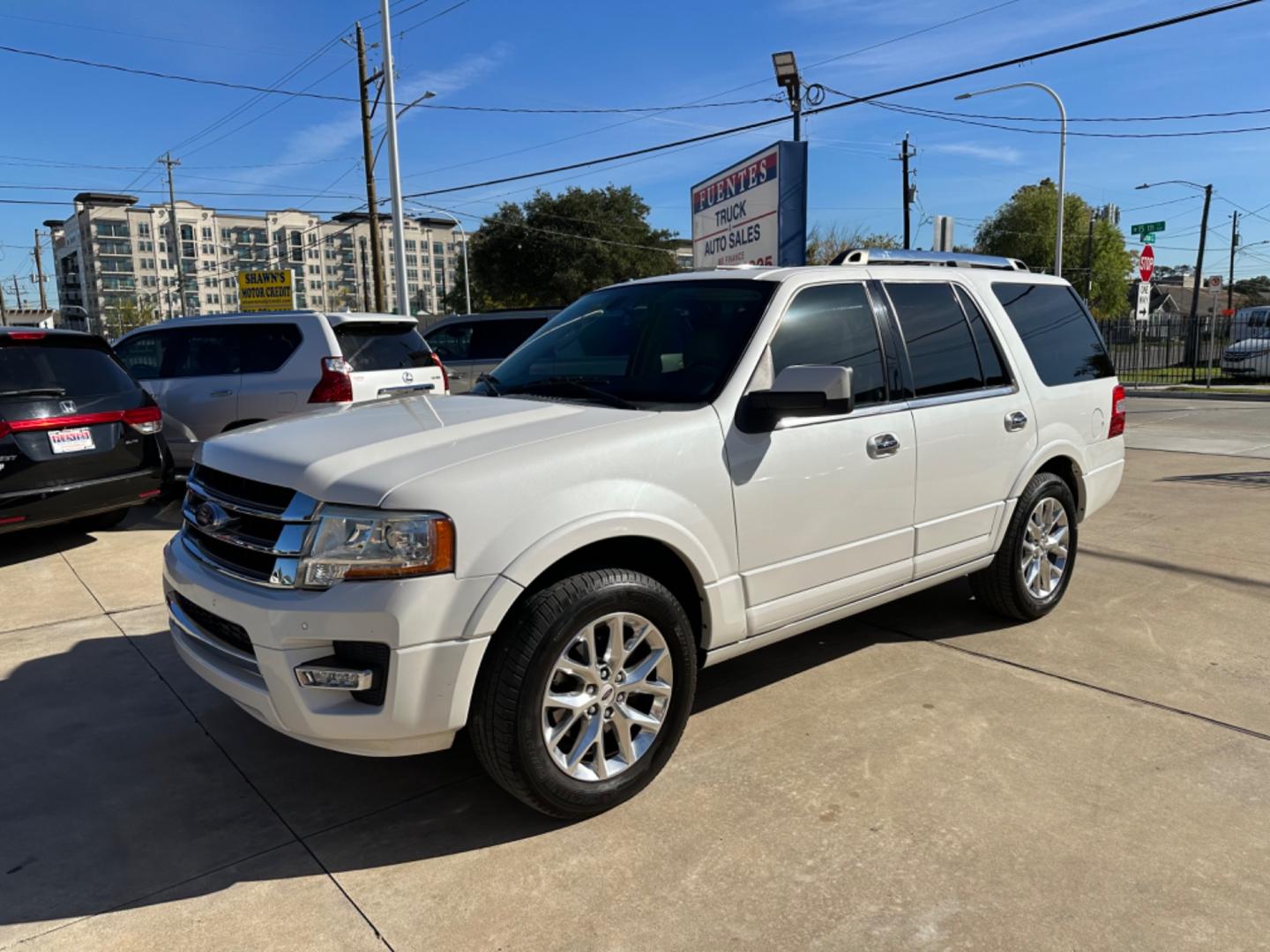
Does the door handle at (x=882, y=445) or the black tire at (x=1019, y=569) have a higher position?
the door handle at (x=882, y=445)

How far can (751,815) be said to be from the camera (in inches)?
119

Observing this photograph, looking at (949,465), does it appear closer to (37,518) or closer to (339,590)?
(339,590)

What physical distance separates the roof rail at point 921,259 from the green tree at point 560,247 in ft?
144

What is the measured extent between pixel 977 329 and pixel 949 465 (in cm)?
82

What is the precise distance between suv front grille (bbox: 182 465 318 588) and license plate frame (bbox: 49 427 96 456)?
3.68 meters

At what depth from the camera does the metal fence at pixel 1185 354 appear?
81.7 ft

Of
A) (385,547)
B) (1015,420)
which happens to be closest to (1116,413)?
(1015,420)

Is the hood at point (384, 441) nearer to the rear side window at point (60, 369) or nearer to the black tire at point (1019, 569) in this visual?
the black tire at point (1019, 569)

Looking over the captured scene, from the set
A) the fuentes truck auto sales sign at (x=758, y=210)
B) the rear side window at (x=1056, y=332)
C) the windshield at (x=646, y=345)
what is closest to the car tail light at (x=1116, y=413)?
the rear side window at (x=1056, y=332)

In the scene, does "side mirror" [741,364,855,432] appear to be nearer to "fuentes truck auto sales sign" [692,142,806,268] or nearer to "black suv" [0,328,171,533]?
"black suv" [0,328,171,533]

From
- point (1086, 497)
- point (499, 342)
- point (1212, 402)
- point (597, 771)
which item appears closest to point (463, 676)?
point (597, 771)

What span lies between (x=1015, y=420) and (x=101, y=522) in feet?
23.0

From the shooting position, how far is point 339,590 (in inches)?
103

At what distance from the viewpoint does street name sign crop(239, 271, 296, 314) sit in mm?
31766
